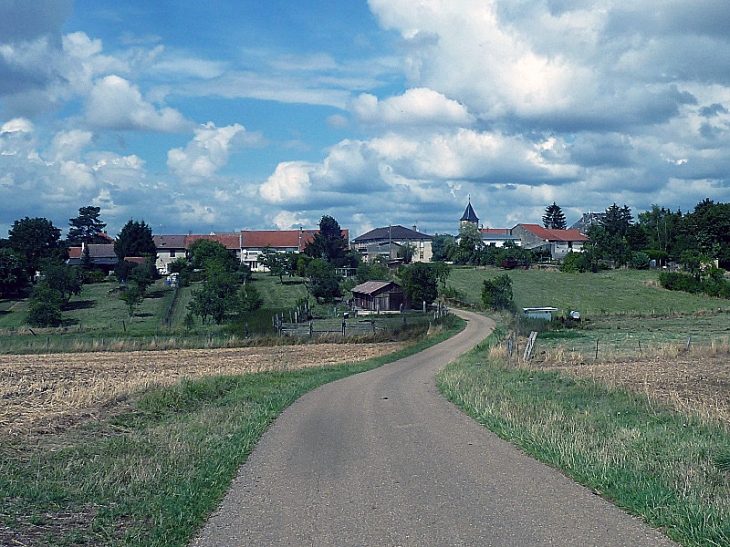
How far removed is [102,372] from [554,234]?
127m

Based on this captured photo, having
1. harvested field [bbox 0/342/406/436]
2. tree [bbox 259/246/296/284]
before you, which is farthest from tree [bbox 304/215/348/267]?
harvested field [bbox 0/342/406/436]

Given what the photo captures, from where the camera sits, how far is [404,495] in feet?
28.1

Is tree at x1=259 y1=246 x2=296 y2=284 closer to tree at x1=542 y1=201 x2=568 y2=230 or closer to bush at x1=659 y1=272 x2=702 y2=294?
bush at x1=659 y1=272 x2=702 y2=294

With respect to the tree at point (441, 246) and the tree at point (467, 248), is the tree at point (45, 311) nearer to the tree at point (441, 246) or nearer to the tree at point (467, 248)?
the tree at point (467, 248)

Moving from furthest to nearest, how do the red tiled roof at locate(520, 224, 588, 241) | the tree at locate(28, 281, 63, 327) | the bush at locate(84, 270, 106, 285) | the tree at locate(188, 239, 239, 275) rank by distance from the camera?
1. the red tiled roof at locate(520, 224, 588, 241)
2. the bush at locate(84, 270, 106, 285)
3. the tree at locate(188, 239, 239, 275)
4. the tree at locate(28, 281, 63, 327)

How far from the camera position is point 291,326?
155ft

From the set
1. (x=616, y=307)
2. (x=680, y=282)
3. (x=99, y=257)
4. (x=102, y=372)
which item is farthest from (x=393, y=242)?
(x=102, y=372)

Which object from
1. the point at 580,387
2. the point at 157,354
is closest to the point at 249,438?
the point at 580,387

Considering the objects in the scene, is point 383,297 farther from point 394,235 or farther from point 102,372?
point 394,235

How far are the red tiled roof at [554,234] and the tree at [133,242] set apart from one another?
7655cm

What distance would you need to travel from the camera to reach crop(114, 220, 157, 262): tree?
105 metres

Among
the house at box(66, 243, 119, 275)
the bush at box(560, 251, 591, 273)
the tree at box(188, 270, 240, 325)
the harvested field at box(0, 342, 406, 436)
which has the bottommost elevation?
Answer: the harvested field at box(0, 342, 406, 436)

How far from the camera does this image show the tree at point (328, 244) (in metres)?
104

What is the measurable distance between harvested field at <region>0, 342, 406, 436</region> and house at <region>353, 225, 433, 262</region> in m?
99.2
